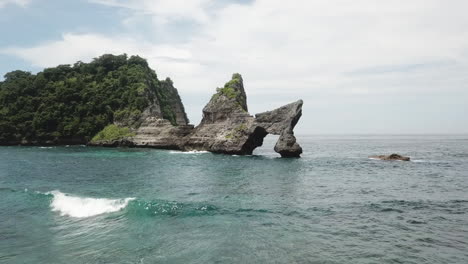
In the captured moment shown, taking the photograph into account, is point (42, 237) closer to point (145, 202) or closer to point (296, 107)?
point (145, 202)

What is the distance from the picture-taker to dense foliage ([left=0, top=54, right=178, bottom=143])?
3120 inches

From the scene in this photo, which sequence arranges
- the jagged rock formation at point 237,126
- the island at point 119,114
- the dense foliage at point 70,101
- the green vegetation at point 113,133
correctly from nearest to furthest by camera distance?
the jagged rock formation at point 237,126 → the island at point 119,114 → the green vegetation at point 113,133 → the dense foliage at point 70,101

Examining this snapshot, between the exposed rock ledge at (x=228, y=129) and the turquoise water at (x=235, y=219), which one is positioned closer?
the turquoise water at (x=235, y=219)

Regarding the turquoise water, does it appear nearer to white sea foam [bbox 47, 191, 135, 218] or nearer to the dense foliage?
white sea foam [bbox 47, 191, 135, 218]

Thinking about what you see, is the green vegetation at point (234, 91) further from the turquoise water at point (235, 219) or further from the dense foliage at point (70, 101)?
the turquoise water at point (235, 219)

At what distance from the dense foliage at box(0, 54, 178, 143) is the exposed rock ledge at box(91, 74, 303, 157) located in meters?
6.70

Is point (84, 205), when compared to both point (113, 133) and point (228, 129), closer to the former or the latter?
point (228, 129)

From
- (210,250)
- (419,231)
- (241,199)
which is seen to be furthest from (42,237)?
(419,231)

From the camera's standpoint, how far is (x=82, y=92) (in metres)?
85.5

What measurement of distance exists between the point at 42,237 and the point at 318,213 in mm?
13634

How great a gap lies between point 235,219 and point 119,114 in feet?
218

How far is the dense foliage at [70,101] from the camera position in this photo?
79.2 m

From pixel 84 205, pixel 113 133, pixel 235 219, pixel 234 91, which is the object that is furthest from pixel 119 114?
pixel 235 219

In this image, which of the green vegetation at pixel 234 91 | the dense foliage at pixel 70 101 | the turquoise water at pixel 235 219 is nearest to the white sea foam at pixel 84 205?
the turquoise water at pixel 235 219
